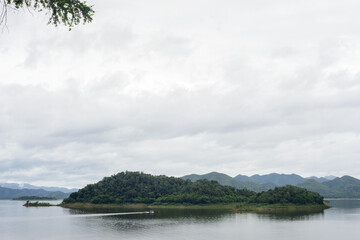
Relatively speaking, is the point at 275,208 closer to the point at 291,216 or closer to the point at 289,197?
the point at 289,197

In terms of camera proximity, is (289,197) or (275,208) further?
(289,197)

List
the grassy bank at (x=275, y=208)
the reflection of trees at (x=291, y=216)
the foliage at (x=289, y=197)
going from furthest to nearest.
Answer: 1. the foliage at (x=289, y=197)
2. the grassy bank at (x=275, y=208)
3. the reflection of trees at (x=291, y=216)

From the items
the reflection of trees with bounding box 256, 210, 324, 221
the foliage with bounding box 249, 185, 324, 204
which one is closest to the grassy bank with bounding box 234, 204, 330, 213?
the foliage with bounding box 249, 185, 324, 204

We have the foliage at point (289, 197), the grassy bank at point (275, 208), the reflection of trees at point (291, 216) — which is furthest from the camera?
the foliage at point (289, 197)

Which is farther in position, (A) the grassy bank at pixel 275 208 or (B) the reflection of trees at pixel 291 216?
(A) the grassy bank at pixel 275 208

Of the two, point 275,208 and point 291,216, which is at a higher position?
point 291,216

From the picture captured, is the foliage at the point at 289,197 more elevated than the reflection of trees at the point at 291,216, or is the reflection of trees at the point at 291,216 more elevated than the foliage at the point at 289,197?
the foliage at the point at 289,197

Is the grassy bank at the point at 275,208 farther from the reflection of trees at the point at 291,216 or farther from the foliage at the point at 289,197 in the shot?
the reflection of trees at the point at 291,216

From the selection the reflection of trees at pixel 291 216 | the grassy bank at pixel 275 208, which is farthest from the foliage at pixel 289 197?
the reflection of trees at pixel 291 216

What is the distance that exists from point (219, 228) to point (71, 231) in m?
45.0

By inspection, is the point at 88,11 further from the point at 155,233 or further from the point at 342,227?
the point at 342,227

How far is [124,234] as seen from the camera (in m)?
89.1

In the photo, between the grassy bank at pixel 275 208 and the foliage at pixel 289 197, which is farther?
the foliage at pixel 289 197

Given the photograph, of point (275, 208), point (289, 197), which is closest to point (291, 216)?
point (275, 208)
